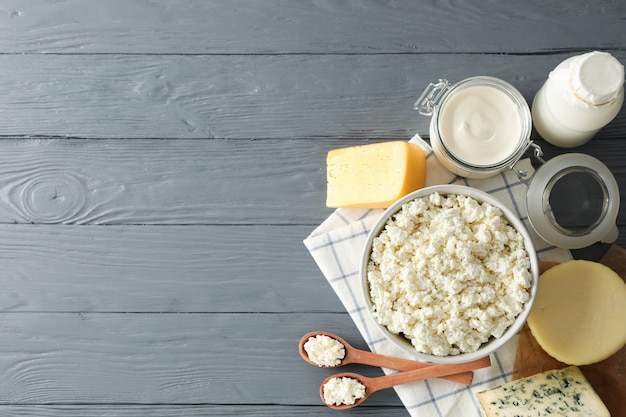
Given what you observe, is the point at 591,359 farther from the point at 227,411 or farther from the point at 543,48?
the point at 227,411

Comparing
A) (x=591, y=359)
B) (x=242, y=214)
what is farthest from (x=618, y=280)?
(x=242, y=214)

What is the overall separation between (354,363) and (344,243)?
252 mm

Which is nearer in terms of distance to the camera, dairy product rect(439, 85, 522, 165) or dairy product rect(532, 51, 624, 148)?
dairy product rect(532, 51, 624, 148)

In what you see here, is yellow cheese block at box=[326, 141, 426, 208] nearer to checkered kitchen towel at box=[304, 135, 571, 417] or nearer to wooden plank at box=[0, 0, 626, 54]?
checkered kitchen towel at box=[304, 135, 571, 417]

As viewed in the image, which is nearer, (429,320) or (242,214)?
(429,320)

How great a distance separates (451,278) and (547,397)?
0.32m

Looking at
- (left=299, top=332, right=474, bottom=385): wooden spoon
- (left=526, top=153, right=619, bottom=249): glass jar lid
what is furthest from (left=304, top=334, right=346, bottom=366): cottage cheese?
(left=526, top=153, right=619, bottom=249): glass jar lid

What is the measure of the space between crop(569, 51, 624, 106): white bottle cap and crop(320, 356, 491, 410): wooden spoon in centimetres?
52

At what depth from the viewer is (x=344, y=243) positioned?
1.26 metres

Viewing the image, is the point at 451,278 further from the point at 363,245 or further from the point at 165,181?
the point at 165,181

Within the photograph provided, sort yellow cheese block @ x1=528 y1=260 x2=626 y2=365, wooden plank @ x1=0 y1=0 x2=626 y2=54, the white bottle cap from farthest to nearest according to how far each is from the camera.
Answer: wooden plank @ x1=0 y1=0 x2=626 y2=54 → yellow cheese block @ x1=528 y1=260 x2=626 y2=365 → the white bottle cap

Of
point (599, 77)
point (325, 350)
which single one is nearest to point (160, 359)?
point (325, 350)

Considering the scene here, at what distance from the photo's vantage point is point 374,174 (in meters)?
1.22

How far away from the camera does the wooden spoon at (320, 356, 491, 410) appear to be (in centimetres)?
120
